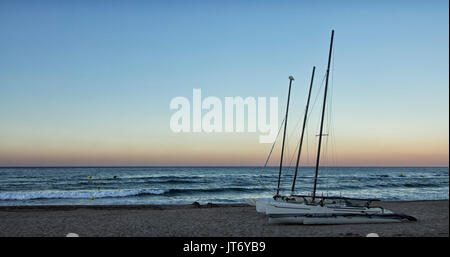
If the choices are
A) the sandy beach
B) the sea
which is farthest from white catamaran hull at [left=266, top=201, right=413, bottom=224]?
the sea

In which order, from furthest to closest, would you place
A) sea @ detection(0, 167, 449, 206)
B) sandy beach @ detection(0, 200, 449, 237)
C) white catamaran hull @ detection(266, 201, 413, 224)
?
sea @ detection(0, 167, 449, 206), white catamaran hull @ detection(266, 201, 413, 224), sandy beach @ detection(0, 200, 449, 237)

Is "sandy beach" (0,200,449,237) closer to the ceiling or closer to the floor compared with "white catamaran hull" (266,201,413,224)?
closer to the floor

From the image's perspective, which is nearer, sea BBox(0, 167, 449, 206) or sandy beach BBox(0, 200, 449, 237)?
sandy beach BBox(0, 200, 449, 237)

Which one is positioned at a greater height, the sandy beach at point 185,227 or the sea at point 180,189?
the sandy beach at point 185,227

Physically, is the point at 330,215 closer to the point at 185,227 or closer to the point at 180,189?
the point at 185,227

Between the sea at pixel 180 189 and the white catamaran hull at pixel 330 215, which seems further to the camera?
the sea at pixel 180 189

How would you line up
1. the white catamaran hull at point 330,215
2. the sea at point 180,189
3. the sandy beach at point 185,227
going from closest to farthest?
the sandy beach at point 185,227 → the white catamaran hull at point 330,215 → the sea at point 180,189

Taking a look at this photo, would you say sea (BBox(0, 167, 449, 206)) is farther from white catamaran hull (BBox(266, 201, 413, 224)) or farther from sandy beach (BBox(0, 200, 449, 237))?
white catamaran hull (BBox(266, 201, 413, 224))

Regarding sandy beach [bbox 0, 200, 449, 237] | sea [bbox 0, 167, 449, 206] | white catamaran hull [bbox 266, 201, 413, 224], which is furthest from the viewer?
sea [bbox 0, 167, 449, 206]

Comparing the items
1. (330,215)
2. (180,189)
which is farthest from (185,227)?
(180,189)

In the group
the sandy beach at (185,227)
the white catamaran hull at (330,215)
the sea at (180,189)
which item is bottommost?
the sea at (180,189)

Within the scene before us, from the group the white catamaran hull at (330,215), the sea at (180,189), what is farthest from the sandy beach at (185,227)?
the sea at (180,189)

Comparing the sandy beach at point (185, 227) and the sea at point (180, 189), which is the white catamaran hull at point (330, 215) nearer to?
the sandy beach at point (185, 227)
